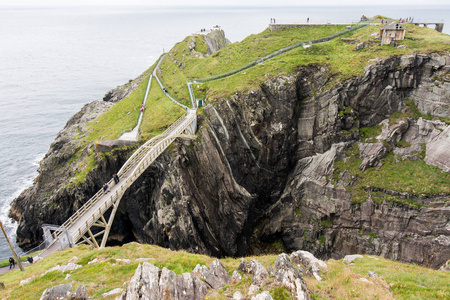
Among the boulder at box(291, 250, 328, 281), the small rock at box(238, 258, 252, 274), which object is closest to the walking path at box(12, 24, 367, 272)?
the small rock at box(238, 258, 252, 274)

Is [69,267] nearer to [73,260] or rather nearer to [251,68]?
[73,260]

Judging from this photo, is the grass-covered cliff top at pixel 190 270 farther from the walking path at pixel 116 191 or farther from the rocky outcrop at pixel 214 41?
the rocky outcrop at pixel 214 41

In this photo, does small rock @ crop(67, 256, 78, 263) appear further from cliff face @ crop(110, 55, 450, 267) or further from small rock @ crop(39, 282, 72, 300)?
cliff face @ crop(110, 55, 450, 267)

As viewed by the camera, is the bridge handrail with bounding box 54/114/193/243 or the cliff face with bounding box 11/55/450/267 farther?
the cliff face with bounding box 11/55/450/267

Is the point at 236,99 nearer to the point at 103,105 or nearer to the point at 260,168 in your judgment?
the point at 260,168

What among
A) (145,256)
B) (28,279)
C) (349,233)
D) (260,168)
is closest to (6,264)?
(28,279)

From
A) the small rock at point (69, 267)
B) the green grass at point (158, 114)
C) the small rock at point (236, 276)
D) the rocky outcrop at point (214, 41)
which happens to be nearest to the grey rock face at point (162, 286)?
the small rock at point (236, 276)

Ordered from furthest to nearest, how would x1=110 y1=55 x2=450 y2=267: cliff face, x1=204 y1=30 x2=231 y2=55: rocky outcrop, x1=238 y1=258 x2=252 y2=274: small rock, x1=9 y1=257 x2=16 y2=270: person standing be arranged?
x1=204 y1=30 x2=231 y2=55: rocky outcrop, x1=110 y1=55 x2=450 y2=267: cliff face, x1=9 y1=257 x2=16 y2=270: person standing, x1=238 y1=258 x2=252 y2=274: small rock
